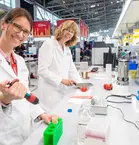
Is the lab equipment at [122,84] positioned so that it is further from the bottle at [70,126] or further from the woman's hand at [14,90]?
the woman's hand at [14,90]

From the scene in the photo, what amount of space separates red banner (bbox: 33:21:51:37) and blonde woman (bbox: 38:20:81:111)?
521 centimetres

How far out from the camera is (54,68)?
1928 mm

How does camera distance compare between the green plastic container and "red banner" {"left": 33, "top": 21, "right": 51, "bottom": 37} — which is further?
"red banner" {"left": 33, "top": 21, "right": 51, "bottom": 37}

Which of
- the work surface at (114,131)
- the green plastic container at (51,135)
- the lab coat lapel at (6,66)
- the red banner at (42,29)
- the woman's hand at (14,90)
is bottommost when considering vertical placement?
the work surface at (114,131)

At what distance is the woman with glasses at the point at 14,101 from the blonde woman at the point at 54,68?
0.64 m

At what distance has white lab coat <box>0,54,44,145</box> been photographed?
95cm

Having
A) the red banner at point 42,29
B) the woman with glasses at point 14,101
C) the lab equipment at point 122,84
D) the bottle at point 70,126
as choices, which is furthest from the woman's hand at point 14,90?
the red banner at point 42,29

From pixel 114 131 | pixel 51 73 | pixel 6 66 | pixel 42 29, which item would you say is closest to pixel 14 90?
pixel 6 66

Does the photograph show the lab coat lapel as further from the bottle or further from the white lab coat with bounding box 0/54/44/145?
the bottle

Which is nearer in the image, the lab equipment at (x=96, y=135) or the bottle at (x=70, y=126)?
the lab equipment at (x=96, y=135)

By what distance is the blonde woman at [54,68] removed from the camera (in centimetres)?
184

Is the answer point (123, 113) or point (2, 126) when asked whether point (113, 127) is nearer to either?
point (123, 113)

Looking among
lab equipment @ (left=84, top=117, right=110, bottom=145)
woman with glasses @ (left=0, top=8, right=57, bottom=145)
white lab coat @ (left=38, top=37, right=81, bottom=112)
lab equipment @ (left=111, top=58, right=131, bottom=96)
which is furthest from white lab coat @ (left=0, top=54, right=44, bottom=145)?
lab equipment @ (left=111, top=58, right=131, bottom=96)

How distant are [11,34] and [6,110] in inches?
17.8
